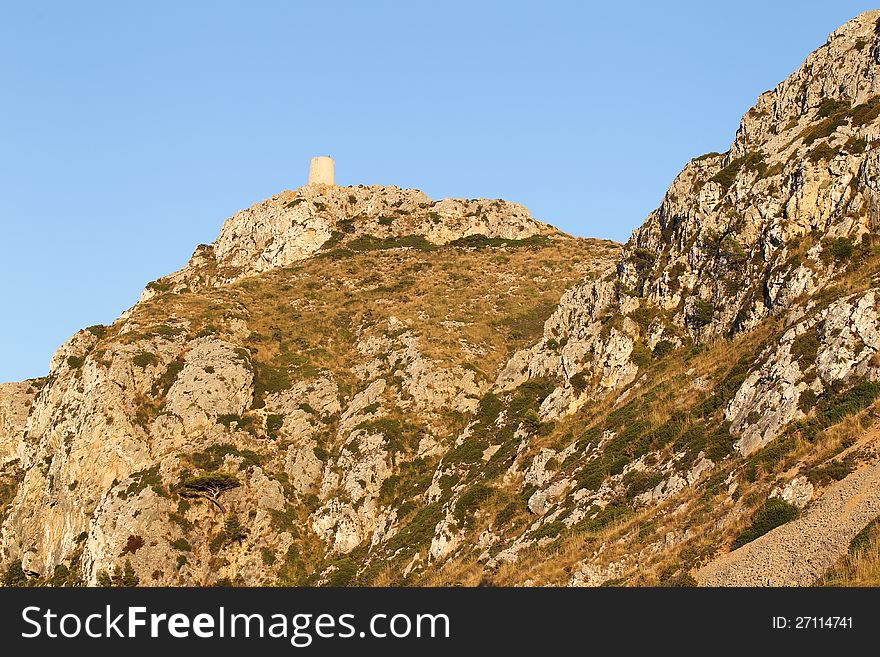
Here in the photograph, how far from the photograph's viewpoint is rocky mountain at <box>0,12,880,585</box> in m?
40.6

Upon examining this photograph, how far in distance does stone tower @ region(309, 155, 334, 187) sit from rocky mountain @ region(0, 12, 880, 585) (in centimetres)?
3895

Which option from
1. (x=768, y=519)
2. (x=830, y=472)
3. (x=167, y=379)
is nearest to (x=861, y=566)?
(x=768, y=519)

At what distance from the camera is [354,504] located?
69438 millimetres

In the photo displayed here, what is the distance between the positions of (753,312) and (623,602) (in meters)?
32.8

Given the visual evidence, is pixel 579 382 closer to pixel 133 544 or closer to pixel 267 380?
pixel 267 380

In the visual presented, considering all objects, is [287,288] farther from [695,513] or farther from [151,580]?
[695,513]

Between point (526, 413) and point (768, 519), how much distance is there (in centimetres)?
2833

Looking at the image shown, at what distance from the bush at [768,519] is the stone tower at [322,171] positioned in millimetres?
114826

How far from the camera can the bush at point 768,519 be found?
115ft

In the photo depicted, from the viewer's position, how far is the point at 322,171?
14338cm

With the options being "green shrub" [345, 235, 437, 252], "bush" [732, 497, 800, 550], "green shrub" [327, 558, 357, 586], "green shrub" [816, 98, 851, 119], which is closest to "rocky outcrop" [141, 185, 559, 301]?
"green shrub" [345, 235, 437, 252]

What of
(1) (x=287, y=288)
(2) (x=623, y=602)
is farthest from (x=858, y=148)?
(1) (x=287, y=288)

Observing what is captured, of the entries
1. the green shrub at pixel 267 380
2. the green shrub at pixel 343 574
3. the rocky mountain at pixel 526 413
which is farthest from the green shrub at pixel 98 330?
the green shrub at pixel 343 574

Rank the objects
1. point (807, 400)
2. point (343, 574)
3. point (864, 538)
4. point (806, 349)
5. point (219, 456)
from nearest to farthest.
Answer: point (864, 538) → point (807, 400) → point (806, 349) → point (343, 574) → point (219, 456)
